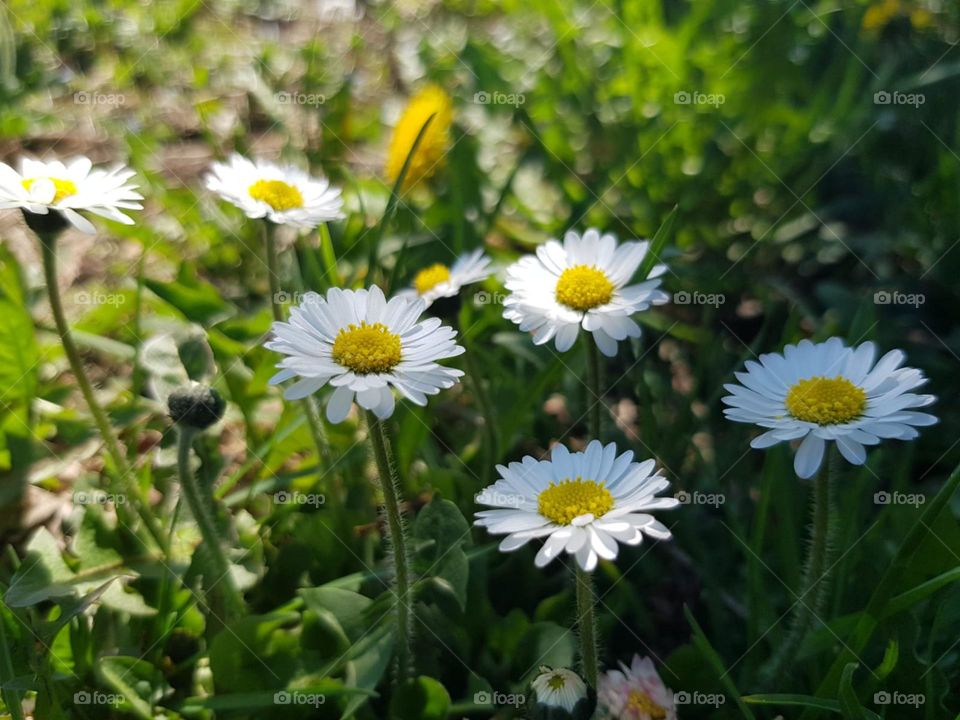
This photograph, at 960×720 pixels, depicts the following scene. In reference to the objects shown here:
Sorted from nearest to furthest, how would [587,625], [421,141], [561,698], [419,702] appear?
1. [561,698]
2. [587,625]
3. [419,702]
4. [421,141]

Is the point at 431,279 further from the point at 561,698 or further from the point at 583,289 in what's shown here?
the point at 561,698

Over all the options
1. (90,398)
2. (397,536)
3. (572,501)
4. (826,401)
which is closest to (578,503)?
(572,501)

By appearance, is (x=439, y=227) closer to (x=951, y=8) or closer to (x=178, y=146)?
(x=178, y=146)

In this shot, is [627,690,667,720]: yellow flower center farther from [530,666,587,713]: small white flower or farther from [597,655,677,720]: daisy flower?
[530,666,587,713]: small white flower

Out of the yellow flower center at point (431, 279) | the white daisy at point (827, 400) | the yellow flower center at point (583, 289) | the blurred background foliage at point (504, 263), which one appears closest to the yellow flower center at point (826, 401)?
the white daisy at point (827, 400)

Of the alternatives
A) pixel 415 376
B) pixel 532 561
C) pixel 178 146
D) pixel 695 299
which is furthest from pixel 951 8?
pixel 178 146
